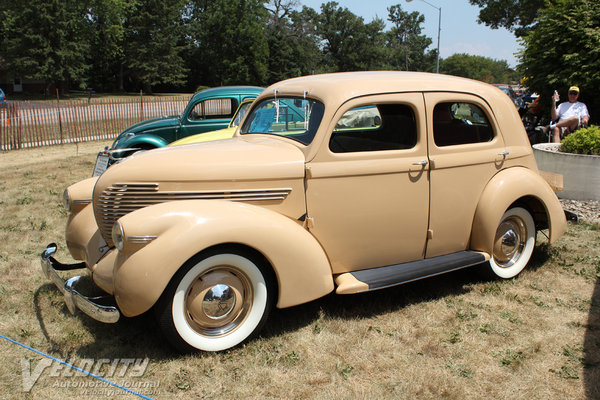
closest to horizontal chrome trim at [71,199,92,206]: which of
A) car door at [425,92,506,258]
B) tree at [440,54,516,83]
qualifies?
car door at [425,92,506,258]

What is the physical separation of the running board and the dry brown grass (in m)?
0.34

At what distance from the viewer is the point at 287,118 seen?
163 inches

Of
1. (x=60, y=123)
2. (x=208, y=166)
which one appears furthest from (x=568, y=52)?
(x=60, y=123)

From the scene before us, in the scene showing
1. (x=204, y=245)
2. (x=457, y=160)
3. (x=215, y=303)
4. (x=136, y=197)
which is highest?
(x=457, y=160)

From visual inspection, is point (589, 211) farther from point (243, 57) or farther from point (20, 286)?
point (243, 57)

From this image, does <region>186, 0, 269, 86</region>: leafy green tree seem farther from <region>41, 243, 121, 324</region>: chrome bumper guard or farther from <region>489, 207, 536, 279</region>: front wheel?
<region>41, 243, 121, 324</region>: chrome bumper guard

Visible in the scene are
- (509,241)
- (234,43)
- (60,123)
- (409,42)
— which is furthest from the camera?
(409,42)

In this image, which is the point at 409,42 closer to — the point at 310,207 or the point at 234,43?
the point at 234,43

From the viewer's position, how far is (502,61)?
166875 millimetres

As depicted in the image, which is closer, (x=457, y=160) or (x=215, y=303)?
(x=215, y=303)

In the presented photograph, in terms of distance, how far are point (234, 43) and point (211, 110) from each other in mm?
46869

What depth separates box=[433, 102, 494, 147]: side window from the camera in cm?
413

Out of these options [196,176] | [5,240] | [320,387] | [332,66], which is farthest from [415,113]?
[332,66]

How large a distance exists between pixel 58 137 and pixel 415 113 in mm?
13631
